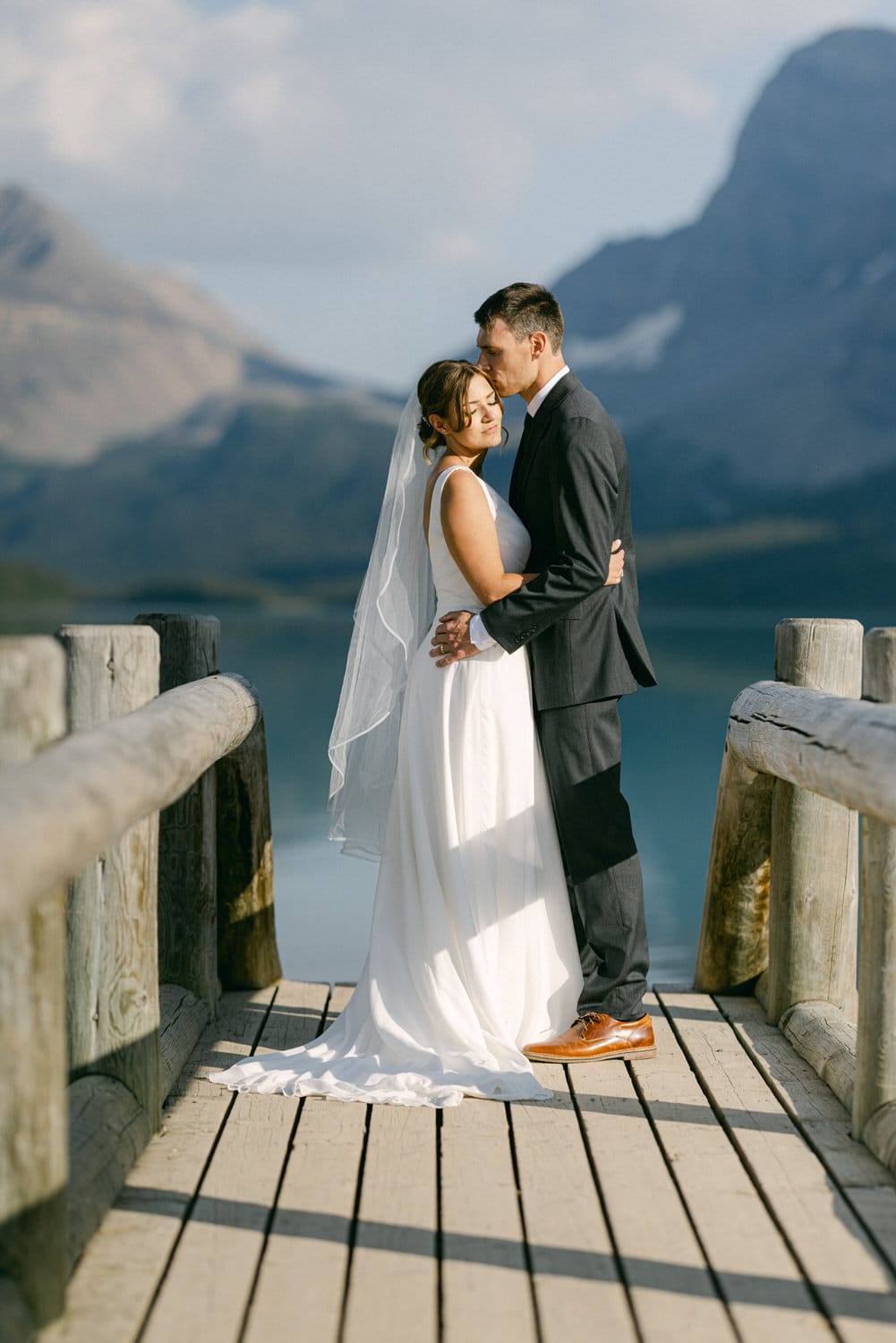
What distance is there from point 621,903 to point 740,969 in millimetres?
1020

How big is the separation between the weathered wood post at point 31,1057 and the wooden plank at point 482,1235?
73 cm

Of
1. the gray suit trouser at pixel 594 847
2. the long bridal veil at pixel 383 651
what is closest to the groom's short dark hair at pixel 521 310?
the long bridal veil at pixel 383 651

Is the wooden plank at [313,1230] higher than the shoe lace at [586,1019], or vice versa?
the shoe lace at [586,1019]

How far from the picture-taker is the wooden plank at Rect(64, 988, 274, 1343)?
2.57 metres

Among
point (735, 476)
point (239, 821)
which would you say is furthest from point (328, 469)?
point (239, 821)

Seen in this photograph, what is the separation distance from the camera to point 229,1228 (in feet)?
9.59

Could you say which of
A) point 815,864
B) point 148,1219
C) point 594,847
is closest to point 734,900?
point 815,864

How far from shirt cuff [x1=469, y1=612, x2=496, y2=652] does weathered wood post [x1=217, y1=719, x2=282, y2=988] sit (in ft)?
4.07

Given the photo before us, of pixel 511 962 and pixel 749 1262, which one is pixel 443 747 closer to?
pixel 511 962

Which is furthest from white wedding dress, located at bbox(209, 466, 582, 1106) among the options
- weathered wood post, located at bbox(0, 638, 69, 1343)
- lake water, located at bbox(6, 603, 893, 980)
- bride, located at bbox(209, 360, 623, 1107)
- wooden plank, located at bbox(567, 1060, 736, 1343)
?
lake water, located at bbox(6, 603, 893, 980)

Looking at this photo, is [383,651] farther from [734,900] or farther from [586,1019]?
[734,900]

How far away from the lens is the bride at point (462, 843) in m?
4.00

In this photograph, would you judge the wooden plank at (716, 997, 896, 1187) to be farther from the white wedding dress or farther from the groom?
the white wedding dress

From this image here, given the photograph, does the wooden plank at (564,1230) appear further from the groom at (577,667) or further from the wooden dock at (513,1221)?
the groom at (577,667)
